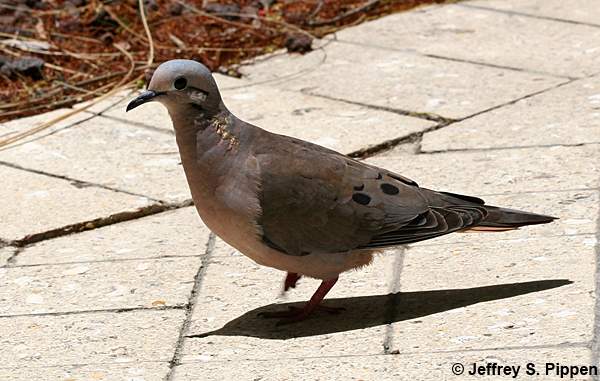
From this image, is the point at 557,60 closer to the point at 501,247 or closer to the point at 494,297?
the point at 501,247

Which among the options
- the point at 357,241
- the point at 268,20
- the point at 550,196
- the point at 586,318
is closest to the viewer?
the point at 586,318

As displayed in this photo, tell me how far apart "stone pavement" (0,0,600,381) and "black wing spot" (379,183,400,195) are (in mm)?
371

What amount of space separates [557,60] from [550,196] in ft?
6.03

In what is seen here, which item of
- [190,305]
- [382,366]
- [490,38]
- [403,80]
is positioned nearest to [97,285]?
[190,305]

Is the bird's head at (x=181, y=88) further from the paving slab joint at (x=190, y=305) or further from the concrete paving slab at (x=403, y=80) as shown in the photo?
the concrete paving slab at (x=403, y=80)

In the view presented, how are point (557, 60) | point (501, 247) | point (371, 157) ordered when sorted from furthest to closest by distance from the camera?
1. point (557, 60)
2. point (371, 157)
3. point (501, 247)

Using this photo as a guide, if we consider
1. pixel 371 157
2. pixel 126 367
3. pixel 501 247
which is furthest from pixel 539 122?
pixel 126 367

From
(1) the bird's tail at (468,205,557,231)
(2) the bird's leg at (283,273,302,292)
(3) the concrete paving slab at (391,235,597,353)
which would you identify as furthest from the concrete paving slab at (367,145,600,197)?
(2) the bird's leg at (283,273,302,292)

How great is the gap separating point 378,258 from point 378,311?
50 cm

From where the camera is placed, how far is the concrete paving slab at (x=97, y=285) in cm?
451

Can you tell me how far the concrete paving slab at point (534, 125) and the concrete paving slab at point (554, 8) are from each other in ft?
4.03

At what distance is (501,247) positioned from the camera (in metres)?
4.70

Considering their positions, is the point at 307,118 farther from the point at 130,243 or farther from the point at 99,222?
the point at 130,243

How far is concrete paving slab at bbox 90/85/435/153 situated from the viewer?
19.5 ft
